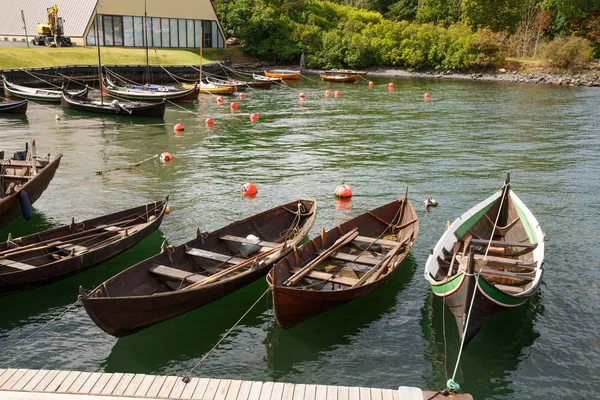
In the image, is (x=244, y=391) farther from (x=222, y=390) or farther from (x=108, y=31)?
(x=108, y=31)

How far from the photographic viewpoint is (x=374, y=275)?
1359 centimetres

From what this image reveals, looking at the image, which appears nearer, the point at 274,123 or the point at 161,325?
the point at 161,325

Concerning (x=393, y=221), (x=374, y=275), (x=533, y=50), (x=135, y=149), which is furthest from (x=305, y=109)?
(x=533, y=50)

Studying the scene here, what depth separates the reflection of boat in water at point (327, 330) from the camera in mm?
11797

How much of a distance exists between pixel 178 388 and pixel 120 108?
107 feet

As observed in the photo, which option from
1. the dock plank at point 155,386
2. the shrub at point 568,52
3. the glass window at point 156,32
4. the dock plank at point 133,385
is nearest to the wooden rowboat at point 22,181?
the dock plank at point 133,385

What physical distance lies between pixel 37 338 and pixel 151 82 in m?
49.4

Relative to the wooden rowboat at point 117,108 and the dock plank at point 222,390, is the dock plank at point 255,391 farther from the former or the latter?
the wooden rowboat at point 117,108

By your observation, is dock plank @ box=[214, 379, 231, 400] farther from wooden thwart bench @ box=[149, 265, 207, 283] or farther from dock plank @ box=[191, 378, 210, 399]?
wooden thwart bench @ box=[149, 265, 207, 283]

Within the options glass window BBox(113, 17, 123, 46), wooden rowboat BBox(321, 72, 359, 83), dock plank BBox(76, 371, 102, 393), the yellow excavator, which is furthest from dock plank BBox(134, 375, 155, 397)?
glass window BBox(113, 17, 123, 46)

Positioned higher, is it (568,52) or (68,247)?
(568,52)

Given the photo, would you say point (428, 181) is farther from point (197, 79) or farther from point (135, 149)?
point (197, 79)

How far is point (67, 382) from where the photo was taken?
367 inches

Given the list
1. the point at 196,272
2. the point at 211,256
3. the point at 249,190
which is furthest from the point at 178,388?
the point at 249,190
